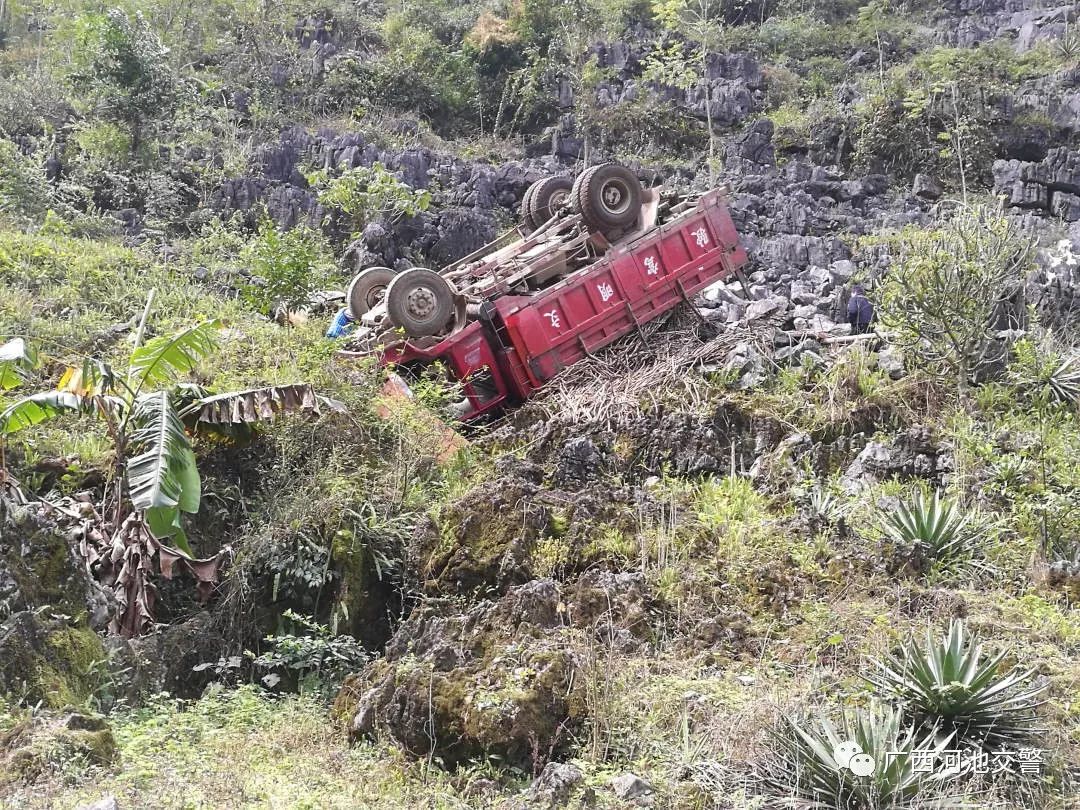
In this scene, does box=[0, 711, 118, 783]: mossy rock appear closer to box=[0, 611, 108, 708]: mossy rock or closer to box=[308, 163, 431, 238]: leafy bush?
box=[0, 611, 108, 708]: mossy rock

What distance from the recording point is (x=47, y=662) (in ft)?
16.6

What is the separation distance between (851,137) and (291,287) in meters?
13.8

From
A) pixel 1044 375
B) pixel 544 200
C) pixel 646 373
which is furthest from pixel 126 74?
pixel 1044 375

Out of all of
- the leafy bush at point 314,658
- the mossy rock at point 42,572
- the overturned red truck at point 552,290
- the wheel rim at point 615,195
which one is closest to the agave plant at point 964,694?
the leafy bush at point 314,658

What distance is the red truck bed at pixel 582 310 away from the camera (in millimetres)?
10164

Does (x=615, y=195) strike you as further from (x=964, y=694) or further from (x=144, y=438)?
(x=964, y=694)

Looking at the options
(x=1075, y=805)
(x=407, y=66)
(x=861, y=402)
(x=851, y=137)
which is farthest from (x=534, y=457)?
(x=407, y=66)

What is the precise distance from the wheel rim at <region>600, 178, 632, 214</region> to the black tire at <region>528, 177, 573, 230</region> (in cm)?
129

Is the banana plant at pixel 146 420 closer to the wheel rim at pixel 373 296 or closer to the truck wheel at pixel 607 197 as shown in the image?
the wheel rim at pixel 373 296

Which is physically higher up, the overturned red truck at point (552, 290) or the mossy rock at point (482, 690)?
the overturned red truck at point (552, 290)

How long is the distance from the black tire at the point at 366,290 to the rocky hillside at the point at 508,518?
50 cm

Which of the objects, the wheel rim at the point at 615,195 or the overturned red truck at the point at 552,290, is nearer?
the overturned red truck at the point at 552,290

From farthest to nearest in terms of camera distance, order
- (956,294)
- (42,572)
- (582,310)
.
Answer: (582,310) → (956,294) → (42,572)

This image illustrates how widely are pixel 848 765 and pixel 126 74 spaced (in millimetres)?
16301
